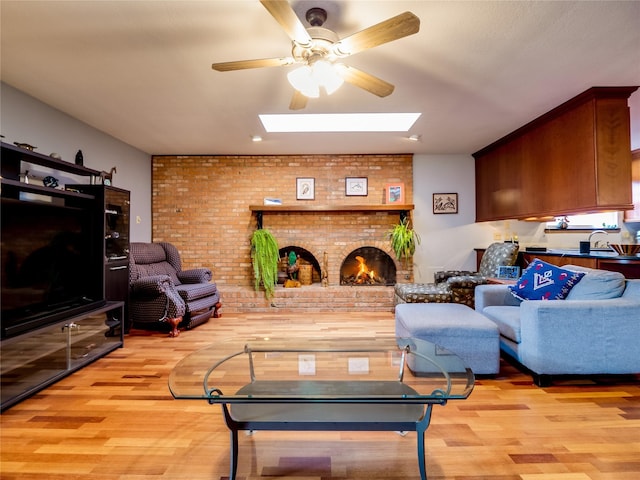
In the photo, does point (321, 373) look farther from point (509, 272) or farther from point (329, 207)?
point (329, 207)

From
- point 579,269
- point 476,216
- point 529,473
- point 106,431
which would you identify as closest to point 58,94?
point 106,431

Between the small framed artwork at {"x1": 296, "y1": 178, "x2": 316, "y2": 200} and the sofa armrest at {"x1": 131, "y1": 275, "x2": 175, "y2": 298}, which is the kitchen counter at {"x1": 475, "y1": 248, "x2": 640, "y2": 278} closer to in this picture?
the small framed artwork at {"x1": 296, "y1": 178, "x2": 316, "y2": 200}

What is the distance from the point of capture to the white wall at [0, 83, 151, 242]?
110 inches

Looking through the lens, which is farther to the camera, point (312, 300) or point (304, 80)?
point (312, 300)

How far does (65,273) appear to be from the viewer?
272 centimetres

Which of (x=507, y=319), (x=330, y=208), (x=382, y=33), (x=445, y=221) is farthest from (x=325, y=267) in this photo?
(x=382, y=33)

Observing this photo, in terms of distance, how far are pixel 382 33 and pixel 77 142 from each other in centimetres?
351

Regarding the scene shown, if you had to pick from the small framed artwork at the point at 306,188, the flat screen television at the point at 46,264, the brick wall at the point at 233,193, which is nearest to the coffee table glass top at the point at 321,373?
the flat screen television at the point at 46,264

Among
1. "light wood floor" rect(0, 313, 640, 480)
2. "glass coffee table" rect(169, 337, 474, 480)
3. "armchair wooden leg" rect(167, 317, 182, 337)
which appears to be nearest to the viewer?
"glass coffee table" rect(169, 337, 474, 480)

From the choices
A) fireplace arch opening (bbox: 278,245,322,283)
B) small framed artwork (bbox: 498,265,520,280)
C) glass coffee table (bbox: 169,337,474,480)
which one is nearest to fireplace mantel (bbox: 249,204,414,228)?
fireplace arch opening (bbox: 278,245,322,283)

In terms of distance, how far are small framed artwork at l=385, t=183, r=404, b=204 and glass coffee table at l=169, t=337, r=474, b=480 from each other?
3254 millimetres

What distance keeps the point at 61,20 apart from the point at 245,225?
3.36 m

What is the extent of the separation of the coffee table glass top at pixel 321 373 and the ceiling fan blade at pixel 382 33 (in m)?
1.65

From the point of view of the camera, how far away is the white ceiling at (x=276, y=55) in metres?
1.87
